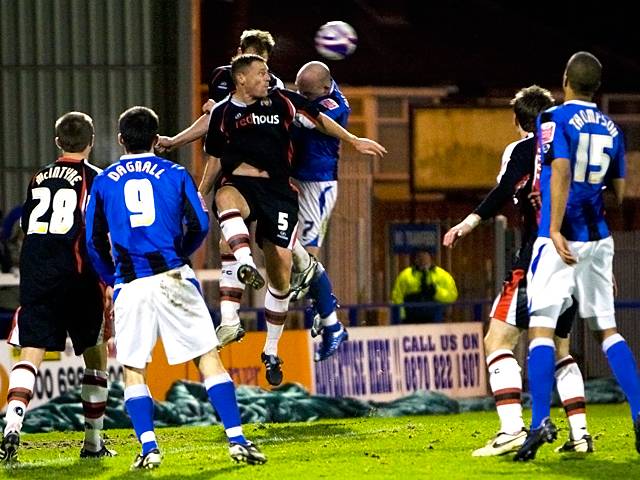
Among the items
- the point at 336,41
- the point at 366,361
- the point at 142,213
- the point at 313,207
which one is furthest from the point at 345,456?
the point at 366,361

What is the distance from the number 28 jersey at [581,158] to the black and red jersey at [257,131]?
2608mm

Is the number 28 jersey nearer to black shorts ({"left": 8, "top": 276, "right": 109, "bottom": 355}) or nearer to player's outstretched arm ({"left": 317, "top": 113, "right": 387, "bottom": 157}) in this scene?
player's outstretched arm ({"left": 317, "top": 113, "right": 387, "bottom": 157})

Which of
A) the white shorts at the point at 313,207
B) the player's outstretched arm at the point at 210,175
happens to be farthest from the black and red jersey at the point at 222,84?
the white shorts at the point at 313,207

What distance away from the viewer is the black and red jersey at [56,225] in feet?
35.5

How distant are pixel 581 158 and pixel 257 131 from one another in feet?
9.41

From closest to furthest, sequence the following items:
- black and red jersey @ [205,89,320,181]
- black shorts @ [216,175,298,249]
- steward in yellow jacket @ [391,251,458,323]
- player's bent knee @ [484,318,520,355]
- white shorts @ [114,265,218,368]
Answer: white shorts @ [114,265,218,368], player's bent knee @ [484,318,520,355], black and red jersey @ [205,89,320,181], black shorts @ [216,175,298,249], steward in yellow jacket @ [391,251,458,323]

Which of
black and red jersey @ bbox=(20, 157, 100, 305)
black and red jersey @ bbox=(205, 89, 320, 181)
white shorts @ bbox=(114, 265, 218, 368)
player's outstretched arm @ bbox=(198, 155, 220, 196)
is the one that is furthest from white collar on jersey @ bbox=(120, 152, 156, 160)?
player's outstretched arm @ bbox=(198, 155, 220, 196)

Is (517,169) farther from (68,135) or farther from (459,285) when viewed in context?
(459,285)

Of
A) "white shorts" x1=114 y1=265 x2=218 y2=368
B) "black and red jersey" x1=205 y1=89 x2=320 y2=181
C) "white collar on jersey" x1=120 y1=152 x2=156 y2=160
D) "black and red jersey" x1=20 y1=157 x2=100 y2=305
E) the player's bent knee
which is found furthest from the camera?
"black and red jersey" x1=205 y1=89 x2=320 y2=181

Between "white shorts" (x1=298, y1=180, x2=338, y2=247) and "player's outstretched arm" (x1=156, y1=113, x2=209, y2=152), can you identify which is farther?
"white shorts" (x1=298, y1=180, x2=338, y2=247)

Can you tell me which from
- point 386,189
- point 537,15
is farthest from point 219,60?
point 537,15

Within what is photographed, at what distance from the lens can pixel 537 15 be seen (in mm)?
31797

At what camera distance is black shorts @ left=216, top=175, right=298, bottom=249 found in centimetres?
1187

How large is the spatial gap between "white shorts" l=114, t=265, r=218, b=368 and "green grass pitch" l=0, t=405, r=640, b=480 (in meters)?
0.70
